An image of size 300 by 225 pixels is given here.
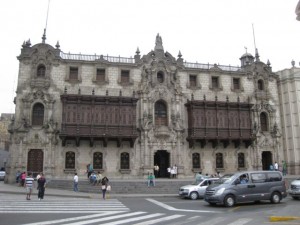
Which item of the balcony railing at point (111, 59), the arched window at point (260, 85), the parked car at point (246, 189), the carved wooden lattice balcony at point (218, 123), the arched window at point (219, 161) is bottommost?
the parked car at point (246, 189)

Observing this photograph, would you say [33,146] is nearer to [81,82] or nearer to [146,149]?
[81,82]

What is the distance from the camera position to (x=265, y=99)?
38.3m

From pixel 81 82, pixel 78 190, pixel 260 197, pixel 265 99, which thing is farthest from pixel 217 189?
pixel 265 99

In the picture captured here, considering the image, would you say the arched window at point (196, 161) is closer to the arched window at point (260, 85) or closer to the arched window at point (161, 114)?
the arched window at point (161, 114)

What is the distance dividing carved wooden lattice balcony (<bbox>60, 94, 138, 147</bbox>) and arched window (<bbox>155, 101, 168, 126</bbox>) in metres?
3.01

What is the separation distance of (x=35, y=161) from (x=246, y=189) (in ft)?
72.6

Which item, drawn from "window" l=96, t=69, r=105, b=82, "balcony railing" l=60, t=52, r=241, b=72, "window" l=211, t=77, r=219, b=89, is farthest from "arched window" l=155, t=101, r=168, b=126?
"window" l=211, t=77, r=219, b=89

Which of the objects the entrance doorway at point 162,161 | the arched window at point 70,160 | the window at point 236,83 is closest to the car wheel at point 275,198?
the entrance doorway at point 162,161

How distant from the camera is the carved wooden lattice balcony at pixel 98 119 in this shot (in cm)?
3152

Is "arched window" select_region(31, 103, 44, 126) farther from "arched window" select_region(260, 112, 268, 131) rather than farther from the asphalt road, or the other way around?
"arched window" select_region(260, 112, 268, 131)

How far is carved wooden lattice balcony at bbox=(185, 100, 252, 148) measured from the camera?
3434cm

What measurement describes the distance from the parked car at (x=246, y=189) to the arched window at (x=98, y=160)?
17034mm

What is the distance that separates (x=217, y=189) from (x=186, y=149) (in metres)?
17.6

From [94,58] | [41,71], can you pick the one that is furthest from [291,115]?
[41,71]
